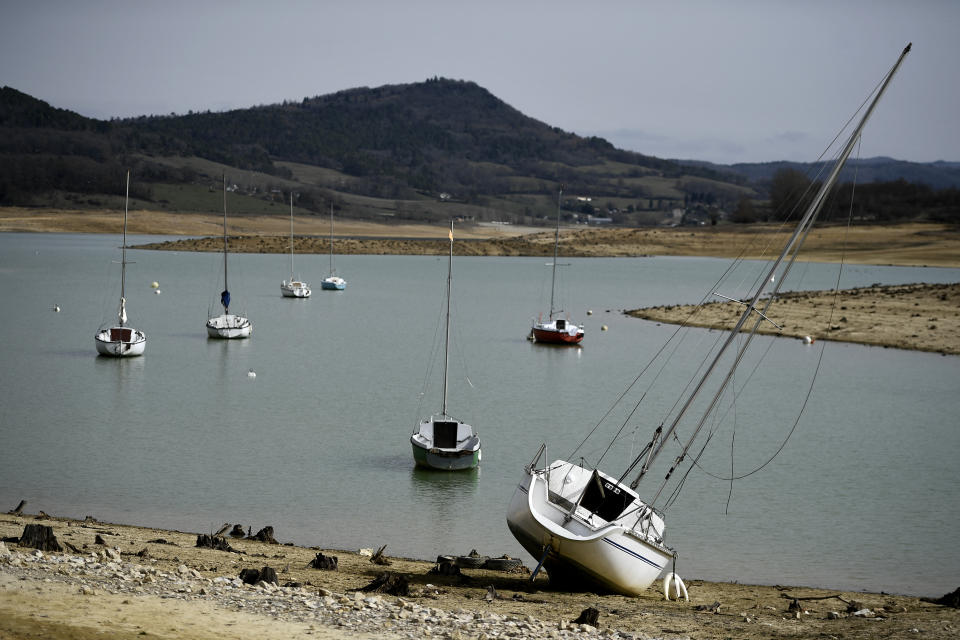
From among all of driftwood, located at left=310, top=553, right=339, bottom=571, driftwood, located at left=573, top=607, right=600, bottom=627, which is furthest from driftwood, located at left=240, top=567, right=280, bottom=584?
driftwood, located at left=573, top=607, right=600, bottom=627

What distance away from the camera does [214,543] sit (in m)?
13.7

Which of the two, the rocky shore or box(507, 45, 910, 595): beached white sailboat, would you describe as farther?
box(507, 45, 910, 595): beached white sailboat

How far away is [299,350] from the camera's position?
38.9 m

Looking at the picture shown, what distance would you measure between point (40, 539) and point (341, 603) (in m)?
4.08

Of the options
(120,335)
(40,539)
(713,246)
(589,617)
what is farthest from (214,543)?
(713,246)

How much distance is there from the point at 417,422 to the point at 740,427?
27.0ft

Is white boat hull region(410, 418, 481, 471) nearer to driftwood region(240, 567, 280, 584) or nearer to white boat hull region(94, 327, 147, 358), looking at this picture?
driftwood region(240, 567, 280, 584)

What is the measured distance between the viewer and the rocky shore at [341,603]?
9102 millimetres

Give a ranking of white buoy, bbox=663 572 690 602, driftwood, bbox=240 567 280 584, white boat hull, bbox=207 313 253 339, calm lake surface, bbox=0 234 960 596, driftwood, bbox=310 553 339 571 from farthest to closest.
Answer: white boat hull, bbox=207 313 253 339, calm lake surface, bbox=0 234 960 596, driftwood, bbox=310 553 339 571, white buoy, bbox=663 572 690 602, driftwood, bbox=240 567 280 584

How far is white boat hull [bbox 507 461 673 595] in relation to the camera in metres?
12.3

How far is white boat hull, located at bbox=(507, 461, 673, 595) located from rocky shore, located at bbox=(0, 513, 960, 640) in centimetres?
26

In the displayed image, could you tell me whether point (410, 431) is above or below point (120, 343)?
below

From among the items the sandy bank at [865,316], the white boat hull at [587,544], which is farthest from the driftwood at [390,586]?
the sandy bank at [865,316]

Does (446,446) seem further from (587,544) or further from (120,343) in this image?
(120,343)
